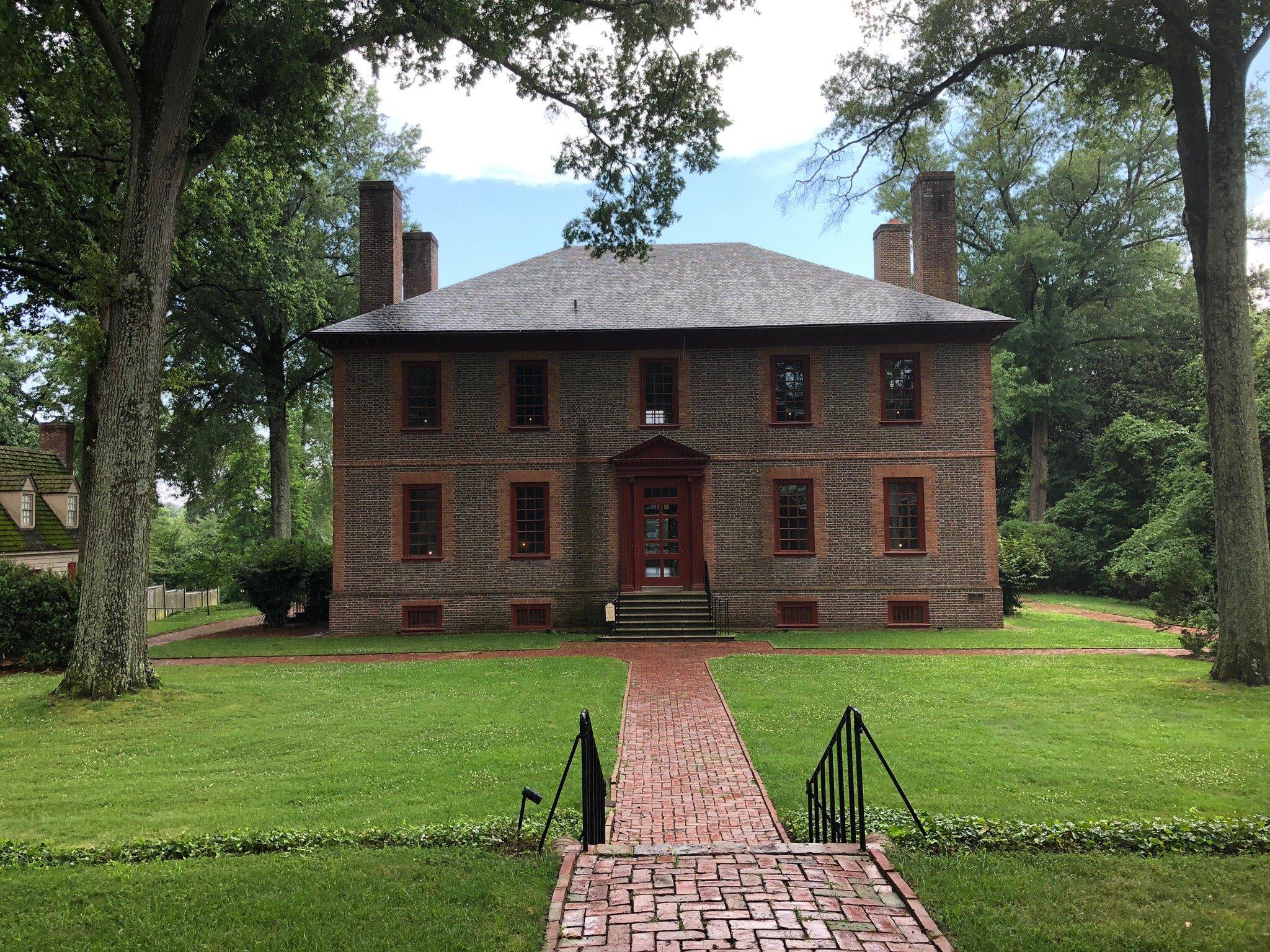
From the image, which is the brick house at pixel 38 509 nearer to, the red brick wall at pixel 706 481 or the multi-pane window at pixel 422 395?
the red brick wall at pixel 706 481

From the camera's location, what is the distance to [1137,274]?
32.5 m

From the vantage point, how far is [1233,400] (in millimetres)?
11492

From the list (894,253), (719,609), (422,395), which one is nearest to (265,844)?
(719,609)

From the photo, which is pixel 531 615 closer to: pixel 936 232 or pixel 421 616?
pixel 421 616

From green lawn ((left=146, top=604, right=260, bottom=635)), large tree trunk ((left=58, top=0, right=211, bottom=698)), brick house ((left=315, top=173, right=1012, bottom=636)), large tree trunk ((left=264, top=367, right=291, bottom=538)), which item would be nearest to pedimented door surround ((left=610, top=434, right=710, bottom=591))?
brick house ((left=315, top=173, right=1012, bottom=636))

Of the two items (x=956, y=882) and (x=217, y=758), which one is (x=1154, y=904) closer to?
(x=956, y=882)

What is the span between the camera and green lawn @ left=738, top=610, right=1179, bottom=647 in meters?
17.0

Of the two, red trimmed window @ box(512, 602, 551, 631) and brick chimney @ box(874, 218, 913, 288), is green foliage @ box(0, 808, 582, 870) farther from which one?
brick chimney @ box(874, 218, 913, 288)

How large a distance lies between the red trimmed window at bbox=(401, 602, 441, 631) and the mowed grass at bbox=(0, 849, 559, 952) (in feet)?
47.6

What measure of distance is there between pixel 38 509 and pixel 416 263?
17.1m

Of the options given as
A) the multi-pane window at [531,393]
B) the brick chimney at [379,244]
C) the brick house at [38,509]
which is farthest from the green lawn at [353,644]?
the brick house at [38,509]

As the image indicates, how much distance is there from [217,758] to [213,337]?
21712mm

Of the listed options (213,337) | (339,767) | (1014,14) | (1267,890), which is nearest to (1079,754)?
(1267,890)

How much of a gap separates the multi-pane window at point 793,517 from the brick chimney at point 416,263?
40.1 ft
